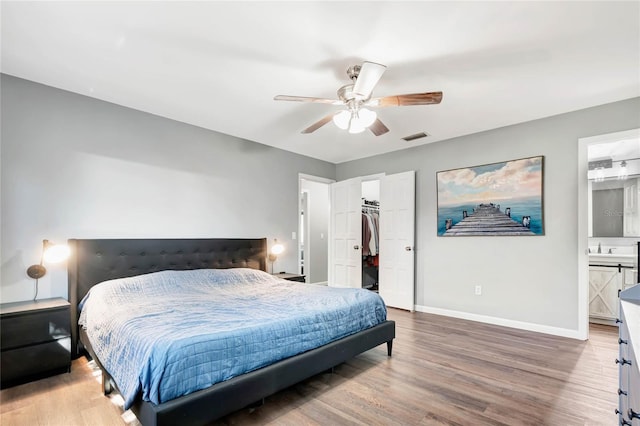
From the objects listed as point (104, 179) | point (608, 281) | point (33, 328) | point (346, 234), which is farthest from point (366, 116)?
point (608, 281)

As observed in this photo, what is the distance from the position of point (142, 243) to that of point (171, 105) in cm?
149

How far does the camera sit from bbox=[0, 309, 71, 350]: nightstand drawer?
2.36 metres

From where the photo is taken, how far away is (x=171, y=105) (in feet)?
11.1

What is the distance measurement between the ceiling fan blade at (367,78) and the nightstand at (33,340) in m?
2.95

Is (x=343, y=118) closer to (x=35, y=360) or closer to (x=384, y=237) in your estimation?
(x=384, y=237)

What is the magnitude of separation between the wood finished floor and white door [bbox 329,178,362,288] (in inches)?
89.4

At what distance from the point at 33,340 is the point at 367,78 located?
323 centimetres

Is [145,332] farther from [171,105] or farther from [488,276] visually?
[488,276]

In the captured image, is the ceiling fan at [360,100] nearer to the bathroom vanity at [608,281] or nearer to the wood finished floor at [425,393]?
the wood finished floor at [425,393]

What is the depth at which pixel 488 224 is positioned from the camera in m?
4.12

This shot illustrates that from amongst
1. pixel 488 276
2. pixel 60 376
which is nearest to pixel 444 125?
pixel 488 276

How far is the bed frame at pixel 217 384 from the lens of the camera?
1620mm

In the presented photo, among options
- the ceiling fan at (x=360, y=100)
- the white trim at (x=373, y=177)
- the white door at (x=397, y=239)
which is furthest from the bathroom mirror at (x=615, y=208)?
the ceiling fan at (x=360, y=100)

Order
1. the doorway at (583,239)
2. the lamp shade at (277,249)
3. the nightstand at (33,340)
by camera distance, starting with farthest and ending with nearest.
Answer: the lamp shade at (277,249)
the doorway at (583,239)
the nightstand at (33,340)
